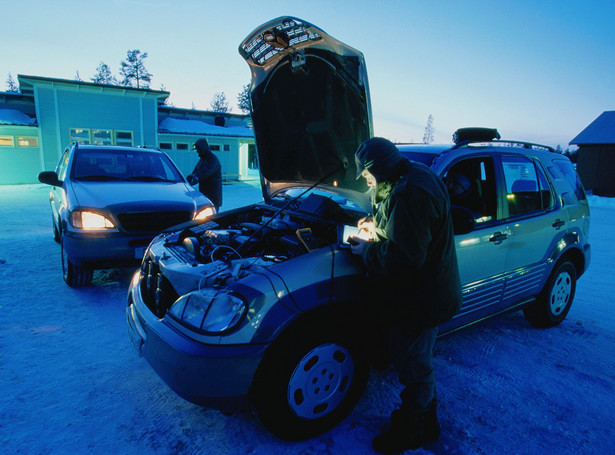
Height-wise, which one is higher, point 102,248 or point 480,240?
point 480,240

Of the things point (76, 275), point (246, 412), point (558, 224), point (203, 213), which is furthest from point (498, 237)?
point (76, 275)

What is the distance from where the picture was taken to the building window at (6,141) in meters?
17.0

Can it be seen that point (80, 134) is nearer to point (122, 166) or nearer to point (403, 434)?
point (122, 166)

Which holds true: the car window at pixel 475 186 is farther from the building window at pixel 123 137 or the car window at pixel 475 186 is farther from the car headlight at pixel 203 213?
the building window at pixel 123 137

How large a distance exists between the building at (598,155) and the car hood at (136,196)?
24.7 metres

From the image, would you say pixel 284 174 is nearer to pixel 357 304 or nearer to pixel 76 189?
pixel 357 304

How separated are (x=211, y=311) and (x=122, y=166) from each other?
4.77 meters

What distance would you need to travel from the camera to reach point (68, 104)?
17484 mm

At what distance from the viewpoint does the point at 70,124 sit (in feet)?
57.9

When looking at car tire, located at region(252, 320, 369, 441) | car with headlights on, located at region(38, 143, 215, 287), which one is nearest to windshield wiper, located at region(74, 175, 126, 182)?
car with headlights on, located at region(38, 143, 215, 287)

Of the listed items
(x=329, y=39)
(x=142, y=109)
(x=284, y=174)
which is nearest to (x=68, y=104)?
(x=142, y=109)

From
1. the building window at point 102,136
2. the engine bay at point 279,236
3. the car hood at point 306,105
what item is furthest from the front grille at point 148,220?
the building window at point 102,136

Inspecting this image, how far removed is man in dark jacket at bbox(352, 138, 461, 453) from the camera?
6.11ft

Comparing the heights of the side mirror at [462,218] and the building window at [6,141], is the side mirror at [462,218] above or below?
below
